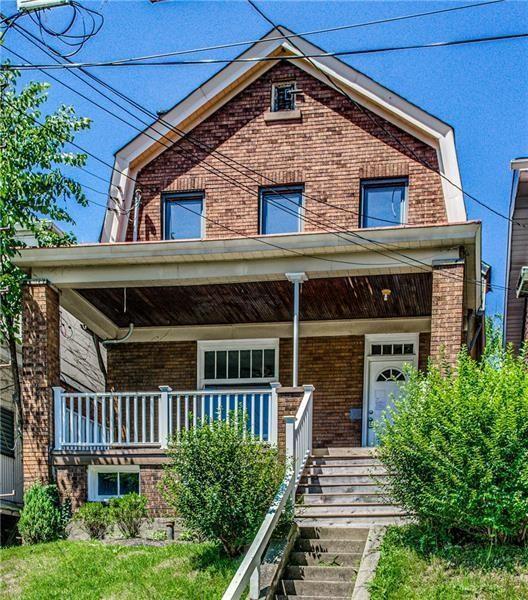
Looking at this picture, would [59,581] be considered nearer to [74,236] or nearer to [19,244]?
[19,244]

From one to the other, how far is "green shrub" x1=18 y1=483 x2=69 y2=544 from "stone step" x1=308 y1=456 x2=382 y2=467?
370 centimetres

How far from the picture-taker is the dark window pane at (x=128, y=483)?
549 inches

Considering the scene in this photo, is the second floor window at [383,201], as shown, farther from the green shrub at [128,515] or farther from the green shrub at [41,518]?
the green shrub at [41,518]

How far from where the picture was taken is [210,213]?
16.5 metres

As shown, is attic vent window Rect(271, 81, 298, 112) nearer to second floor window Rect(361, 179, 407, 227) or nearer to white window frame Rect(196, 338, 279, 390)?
second floor window Rect(361, 179, 407, 227)

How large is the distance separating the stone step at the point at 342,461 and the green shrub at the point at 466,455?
2499 mm

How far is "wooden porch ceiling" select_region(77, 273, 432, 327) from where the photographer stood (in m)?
14.6

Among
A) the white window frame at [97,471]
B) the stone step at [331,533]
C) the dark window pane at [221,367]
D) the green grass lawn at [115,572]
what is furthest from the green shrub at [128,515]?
the dark window pane at [221,367]

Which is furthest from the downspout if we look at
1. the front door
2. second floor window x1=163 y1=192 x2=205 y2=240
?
the front door

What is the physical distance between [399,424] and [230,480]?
211cm

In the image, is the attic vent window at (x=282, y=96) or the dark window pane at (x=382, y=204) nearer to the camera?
the dark window pane at (x=382, y=204)

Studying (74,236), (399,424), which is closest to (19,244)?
(74,236)

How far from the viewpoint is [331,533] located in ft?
36.1

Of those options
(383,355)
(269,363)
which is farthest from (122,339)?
(383,355)
